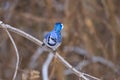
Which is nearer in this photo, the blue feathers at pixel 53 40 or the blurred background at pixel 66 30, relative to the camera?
the blue feathers at pixel 53 40

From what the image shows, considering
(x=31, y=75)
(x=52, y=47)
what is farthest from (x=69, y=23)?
(x=52, y=47)

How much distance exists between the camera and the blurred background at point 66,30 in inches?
155

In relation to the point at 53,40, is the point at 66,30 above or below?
above

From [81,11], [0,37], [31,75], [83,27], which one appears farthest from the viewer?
[83,27]

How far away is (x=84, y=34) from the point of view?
13.8 ft

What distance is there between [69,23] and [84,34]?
269mm

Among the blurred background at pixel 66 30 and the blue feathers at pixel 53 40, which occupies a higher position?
the blurred background at pixel 66 30

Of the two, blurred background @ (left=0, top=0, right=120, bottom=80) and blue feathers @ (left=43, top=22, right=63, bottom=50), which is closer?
blue feathers @ (left=43, top=22, right=63, bottom=50)

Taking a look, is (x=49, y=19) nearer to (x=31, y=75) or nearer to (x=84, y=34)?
(x=84, y=34)

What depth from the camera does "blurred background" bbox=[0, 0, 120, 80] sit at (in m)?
3.95

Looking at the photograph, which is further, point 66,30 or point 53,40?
point 66,30

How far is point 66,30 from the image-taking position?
4.11 meters

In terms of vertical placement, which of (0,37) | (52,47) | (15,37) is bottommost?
(52,47)

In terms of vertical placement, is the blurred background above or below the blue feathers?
above
